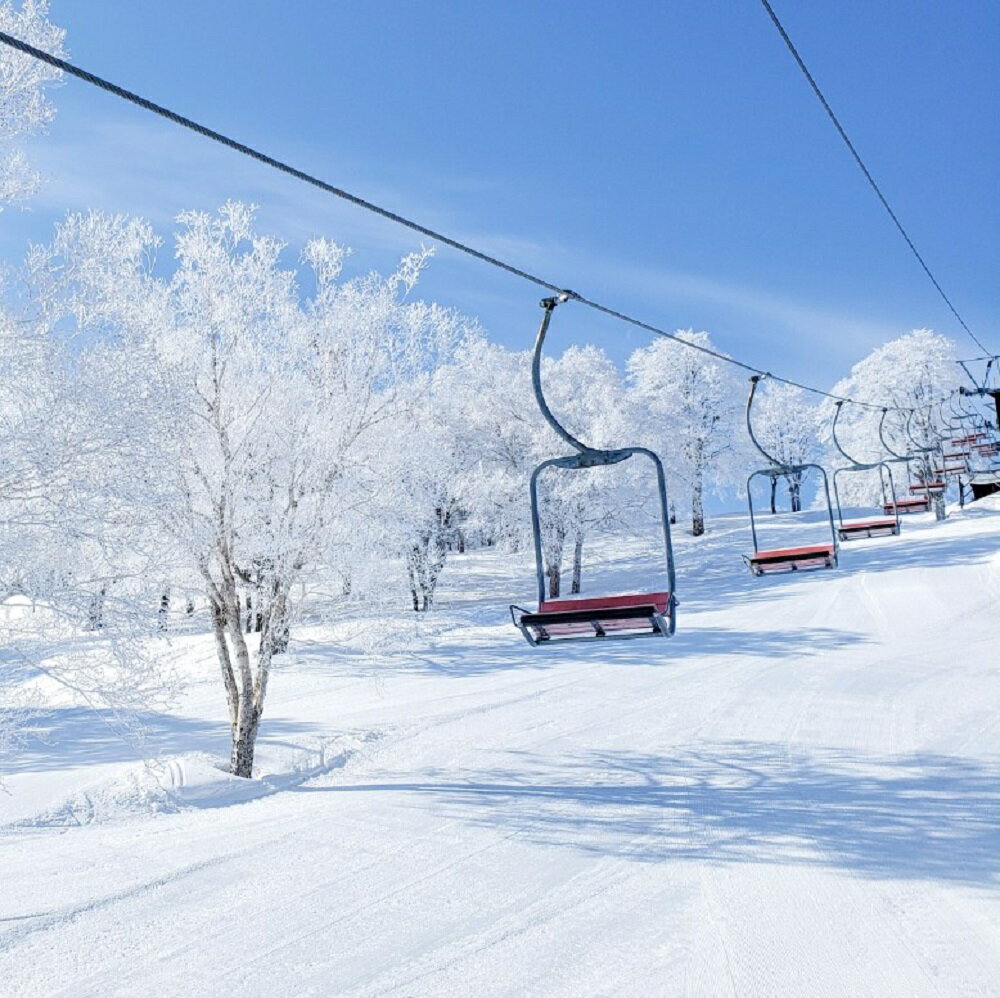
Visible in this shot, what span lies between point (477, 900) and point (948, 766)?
17.8ft

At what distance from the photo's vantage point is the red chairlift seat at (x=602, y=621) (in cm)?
606

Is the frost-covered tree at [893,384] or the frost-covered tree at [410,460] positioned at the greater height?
the frost-covered tree at [893,384]

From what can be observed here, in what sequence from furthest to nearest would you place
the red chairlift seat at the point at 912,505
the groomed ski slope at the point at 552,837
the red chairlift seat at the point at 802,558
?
the red chairlift seat at the point at 912,505 < the red chairlift seat at the point at 802,558 < the groomed ski slope at the point at 552,837

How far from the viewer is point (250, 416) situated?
11.6 m

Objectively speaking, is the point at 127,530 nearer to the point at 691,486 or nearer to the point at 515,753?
the point at 515,753

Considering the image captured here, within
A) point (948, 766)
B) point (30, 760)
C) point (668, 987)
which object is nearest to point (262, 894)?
point (668, 987)

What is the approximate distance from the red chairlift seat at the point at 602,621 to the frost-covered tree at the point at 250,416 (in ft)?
17.1

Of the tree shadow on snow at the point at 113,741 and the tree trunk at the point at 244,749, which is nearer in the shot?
the tree trunk at the point at 244,749

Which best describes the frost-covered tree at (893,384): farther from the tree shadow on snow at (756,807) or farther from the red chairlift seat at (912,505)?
the tree shadow on snow at (756,807)

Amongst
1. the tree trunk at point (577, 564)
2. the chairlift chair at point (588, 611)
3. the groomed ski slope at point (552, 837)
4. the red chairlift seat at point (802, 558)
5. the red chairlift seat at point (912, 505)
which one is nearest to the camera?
the groomed ski slope at point (552, 837)

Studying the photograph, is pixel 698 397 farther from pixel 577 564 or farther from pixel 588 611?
pixel 588 611

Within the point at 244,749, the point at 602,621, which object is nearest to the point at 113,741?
the point at 244,749

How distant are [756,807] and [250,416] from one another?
8382mm

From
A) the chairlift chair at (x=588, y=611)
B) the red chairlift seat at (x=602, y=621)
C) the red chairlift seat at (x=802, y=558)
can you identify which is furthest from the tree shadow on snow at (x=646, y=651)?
the chairlift chair at (x=588, y=611)
